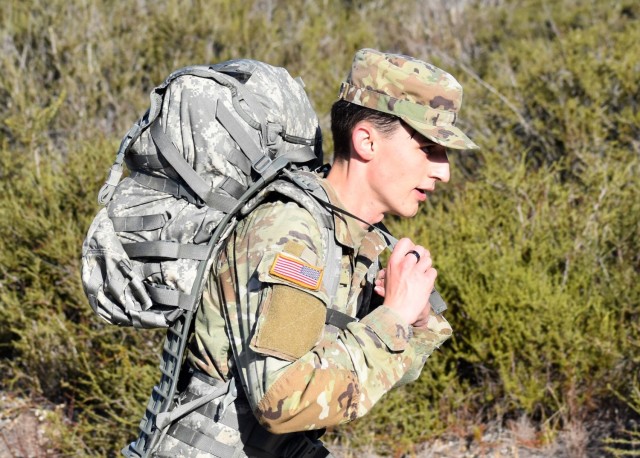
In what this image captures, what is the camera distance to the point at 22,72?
22.8 ft

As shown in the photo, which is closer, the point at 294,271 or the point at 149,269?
the point at 294,271

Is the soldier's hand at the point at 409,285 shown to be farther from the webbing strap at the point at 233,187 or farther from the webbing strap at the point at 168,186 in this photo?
the webbing strap at the point at 168,186

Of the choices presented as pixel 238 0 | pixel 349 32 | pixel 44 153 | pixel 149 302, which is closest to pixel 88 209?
pixel 44 153

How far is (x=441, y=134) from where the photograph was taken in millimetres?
1890

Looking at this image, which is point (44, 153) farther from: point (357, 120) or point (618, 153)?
point (357, 120)

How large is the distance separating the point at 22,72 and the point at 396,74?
18.8 ft

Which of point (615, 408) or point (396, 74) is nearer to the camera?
point (396, 74)

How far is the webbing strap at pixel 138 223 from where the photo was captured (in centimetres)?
193

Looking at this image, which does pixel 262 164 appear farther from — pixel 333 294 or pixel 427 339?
pixel 427 339

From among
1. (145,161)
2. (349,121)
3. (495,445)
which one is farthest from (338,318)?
(495,445)

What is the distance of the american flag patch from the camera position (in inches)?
64.7

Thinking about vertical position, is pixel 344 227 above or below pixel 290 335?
above

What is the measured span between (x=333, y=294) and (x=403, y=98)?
0.47m

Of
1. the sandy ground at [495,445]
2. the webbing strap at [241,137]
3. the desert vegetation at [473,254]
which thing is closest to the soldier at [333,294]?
the webbing strap at [241,137]
